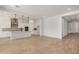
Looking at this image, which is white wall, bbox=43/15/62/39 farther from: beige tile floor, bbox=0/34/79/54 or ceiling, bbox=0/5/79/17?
ceiling, bbox=0/5/79/17

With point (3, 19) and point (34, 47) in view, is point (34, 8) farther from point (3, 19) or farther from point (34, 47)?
point (34, 47)

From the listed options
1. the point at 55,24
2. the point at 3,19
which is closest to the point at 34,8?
the point at 3,19

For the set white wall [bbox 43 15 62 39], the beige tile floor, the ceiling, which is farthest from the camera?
white wall [bbox 43 15 62 39]

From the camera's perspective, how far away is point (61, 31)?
162 inches

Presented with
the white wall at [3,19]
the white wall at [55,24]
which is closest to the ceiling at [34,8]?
the white wall at [3,19]

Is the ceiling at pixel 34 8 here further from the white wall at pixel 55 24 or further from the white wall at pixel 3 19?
the white wall at pixel 55 24

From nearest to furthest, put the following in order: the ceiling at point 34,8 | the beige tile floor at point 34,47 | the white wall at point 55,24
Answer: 1. the ceiling at point 34,8
2. the beige tile floor at point 34,47
3. the white wall at point 55,24

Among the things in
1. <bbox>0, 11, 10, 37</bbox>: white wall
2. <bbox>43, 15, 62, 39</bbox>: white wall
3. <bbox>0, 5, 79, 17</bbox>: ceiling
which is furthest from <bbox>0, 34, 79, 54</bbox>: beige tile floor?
<bbox>0, 5, 79, 17</bbox>: ceiling

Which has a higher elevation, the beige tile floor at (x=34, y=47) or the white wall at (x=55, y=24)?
the white wall at (x=55, y=24)

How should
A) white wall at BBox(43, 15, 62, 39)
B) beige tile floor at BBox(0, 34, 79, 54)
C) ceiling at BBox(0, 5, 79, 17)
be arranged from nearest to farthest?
1. ceiling at BBox(0, 5, 79, 17)
2. beige tile floor at BBox(0, 34, 79, 54)
3. white wall at BBox(43, 15, 62, 39)
